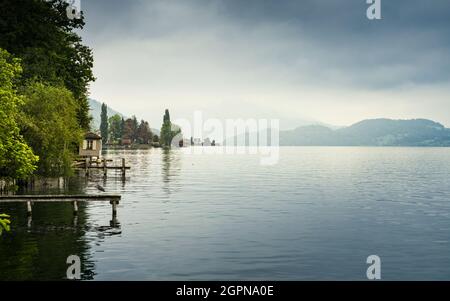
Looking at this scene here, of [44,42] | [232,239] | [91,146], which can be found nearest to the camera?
[232,239]

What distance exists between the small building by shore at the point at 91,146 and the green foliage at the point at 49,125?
3294cm

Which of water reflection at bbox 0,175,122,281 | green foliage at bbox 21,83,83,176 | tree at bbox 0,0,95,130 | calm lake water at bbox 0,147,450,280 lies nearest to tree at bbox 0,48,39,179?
water reflection at bbox 0,175,122,281

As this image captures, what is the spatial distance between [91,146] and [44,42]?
3063 cm

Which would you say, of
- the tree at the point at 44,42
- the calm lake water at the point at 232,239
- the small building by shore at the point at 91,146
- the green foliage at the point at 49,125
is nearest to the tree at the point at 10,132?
the calm lake water at the point at 232,239

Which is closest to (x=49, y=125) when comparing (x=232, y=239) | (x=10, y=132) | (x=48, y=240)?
(x=48, y=240)

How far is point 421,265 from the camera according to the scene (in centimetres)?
2577

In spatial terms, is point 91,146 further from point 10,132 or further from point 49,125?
point 10,132

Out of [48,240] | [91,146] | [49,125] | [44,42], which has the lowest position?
[48,240]

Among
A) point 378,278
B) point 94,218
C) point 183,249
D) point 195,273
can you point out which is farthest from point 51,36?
point 378,278

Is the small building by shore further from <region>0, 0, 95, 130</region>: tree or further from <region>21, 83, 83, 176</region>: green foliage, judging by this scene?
<region>21, 83, 83, 176</region>: green foliage

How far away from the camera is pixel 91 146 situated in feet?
300

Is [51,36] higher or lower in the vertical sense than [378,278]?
higher
